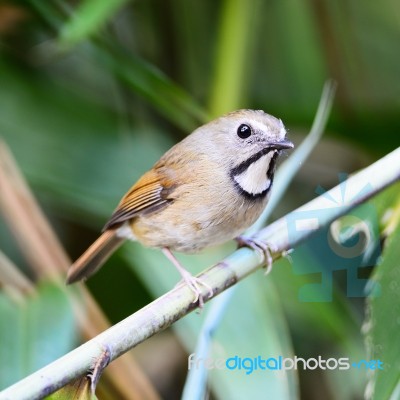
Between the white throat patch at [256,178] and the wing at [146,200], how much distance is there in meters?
0.27

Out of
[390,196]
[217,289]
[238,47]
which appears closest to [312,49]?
[238,47]

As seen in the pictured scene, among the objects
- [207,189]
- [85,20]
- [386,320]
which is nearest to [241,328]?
[207,189]

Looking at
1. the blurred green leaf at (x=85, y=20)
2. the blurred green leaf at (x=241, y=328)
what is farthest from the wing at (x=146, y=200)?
the blurred green leaf at (x=85, y=20)

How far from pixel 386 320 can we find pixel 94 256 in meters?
1.02

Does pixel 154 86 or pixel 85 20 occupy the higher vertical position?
pixel 85 20

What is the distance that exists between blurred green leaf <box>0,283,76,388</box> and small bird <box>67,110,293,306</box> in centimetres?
9

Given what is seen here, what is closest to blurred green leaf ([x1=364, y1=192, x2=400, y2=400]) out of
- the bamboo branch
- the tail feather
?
the bamboo branch

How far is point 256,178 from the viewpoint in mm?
1727

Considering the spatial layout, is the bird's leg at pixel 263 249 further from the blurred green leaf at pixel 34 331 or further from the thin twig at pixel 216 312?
the blurred green leaf at pixel 34 331

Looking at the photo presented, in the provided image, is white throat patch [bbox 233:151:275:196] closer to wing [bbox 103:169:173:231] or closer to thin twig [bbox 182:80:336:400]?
thin twig [bbox 182:80:336:400]

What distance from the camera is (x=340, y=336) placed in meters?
2.07

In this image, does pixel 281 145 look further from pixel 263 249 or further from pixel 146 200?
pixel 146 200

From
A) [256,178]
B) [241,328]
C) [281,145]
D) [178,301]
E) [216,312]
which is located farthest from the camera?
[241,328]

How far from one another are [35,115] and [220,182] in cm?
96
